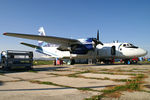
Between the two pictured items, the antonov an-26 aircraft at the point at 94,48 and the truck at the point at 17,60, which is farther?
the antonov an-26 aircraft at the point at 94,48

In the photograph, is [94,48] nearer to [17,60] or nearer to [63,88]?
[17,60]

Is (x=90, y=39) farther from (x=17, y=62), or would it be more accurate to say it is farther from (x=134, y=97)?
(x=134, y=97)

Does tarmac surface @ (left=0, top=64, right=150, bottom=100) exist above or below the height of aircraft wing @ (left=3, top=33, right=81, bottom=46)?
below

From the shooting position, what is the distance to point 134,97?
11.8ft

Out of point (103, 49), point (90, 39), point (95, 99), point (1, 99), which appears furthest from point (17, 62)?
point (103, 49)

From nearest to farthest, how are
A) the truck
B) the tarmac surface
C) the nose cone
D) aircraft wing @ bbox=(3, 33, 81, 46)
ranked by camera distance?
1. the tarmac surface
2. the truck
3. aircraft wing @ bbox=(3, 33, 81, 46)
4. the nose cone

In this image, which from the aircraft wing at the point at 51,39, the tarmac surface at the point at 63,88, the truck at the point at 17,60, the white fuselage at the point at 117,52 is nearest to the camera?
the tarmac surface at the point at 63,88

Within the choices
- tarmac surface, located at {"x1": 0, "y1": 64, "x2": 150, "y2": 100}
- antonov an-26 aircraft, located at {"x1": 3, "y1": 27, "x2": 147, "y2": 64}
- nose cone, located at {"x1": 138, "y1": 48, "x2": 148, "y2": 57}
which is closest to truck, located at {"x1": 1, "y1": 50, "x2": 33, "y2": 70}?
tarmac surface, located at {"x1": 0, "y1": 64, "x2": 150, "y2": 100}

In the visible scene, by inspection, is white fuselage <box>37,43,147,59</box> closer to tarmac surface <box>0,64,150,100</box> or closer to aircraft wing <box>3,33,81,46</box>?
aircraft wing <box>3,33,81,46</box>

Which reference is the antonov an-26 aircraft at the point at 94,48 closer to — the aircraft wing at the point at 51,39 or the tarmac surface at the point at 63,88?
the aircraft wing at the point at 51,39

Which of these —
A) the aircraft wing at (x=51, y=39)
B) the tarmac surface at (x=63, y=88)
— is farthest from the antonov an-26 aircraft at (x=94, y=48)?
the tarmac surface at (x=63, y=88)

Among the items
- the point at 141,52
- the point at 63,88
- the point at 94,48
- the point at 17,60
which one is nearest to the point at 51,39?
the point at 94,48

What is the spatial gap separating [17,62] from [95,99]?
10.6 metres

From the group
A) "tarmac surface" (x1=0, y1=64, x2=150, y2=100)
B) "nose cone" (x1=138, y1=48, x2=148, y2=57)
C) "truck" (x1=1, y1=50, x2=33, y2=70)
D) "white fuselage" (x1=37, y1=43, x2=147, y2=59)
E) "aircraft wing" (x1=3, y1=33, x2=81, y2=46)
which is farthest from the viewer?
"white fuselage" (x1=37, y1=43, x2=147, y2=59)
